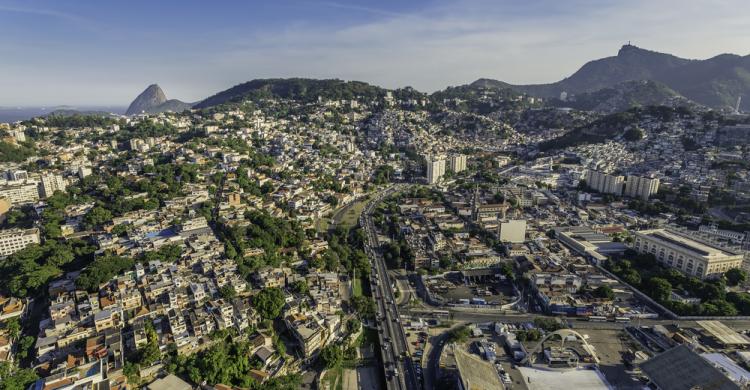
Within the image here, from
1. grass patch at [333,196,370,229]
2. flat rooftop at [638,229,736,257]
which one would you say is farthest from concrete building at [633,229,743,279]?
grass patch at [333,196,370,229]

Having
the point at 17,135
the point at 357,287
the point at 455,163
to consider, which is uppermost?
the point at 17,135

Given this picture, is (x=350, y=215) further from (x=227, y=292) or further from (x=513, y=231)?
(x=227, y=292)

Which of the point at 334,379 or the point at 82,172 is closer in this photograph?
the point at 334,379

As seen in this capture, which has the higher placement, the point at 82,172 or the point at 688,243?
the point at 82,172

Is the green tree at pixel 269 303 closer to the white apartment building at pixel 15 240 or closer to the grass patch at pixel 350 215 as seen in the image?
the grass patch at pixel 350 215

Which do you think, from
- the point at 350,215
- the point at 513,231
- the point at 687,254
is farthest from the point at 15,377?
the point at 687,254

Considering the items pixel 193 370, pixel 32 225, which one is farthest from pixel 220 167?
pixel 193 370

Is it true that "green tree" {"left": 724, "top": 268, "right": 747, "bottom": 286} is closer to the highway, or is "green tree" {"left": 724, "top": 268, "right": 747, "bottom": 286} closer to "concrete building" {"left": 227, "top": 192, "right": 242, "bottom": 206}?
the highway
